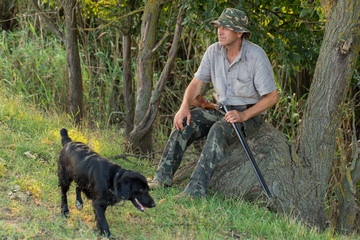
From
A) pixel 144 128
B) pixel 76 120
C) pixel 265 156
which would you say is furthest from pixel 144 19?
pixel 265 156

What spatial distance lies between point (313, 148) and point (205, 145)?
1121mm

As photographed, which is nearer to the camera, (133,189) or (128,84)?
(133,189)

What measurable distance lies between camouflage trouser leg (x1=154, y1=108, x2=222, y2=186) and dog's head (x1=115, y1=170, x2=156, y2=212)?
1271 millimetres

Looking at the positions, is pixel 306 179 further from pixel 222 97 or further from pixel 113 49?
pixel 113 49

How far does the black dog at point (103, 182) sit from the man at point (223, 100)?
3.40 ft

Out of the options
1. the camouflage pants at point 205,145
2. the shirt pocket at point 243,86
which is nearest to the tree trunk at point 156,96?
the camouflage pants at point 205,145

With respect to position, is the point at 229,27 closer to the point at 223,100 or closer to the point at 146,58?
the point at 223,100

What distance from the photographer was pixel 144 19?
19.8ft

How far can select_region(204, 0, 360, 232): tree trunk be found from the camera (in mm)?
4648

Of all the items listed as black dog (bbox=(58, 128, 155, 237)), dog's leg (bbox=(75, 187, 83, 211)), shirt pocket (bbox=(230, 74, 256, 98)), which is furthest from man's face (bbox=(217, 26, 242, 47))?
dog's leg (bbox=(75, 187, 83, 211))

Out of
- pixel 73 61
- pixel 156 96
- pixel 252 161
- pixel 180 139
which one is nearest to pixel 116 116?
pixel 73 61

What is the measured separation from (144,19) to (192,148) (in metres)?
2.19

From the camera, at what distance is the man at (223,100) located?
468 centimetres

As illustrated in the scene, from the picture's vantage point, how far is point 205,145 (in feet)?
15.5
